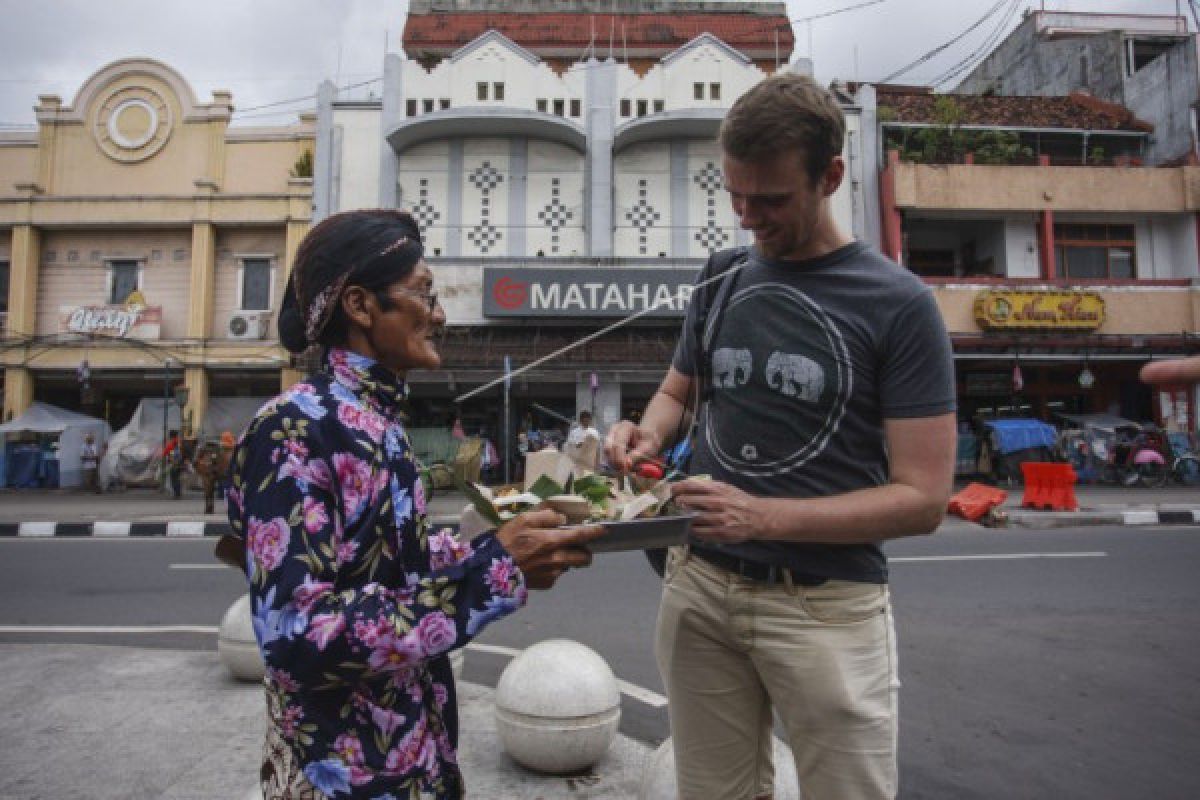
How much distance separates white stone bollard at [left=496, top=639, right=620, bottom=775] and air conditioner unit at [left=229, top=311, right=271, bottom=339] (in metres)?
17.3

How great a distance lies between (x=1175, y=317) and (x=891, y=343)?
2041cm

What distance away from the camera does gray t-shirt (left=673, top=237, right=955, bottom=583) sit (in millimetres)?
1556

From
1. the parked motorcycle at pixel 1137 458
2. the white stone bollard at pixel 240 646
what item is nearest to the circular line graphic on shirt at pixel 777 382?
the white stone bollard at pixel 240 646

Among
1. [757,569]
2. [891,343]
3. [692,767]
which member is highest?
[891,343]

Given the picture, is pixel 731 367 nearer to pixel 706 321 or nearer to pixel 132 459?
pixel 706 321

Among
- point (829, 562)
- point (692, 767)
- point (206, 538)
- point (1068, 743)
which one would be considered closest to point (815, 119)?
point (829, 562)

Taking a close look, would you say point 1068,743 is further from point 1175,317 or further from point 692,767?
point 1175,317

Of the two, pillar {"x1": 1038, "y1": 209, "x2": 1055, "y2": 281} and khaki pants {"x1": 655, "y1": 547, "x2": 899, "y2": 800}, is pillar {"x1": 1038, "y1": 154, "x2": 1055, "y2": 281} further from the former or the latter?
khaki pants {"x1": 655, "y1": 547, "x2": 899, "y2": 800}

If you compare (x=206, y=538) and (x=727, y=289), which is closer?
(x=727, y=289)

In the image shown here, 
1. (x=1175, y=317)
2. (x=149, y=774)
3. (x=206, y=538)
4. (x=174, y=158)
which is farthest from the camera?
(x=174, y=158)

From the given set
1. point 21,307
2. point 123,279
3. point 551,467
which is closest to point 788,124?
point 551,467

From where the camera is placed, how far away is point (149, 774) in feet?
10.1

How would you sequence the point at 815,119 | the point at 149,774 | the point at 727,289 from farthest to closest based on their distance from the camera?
1. the point at 149,774
2. the point at 727,289
3. the point at 815,119

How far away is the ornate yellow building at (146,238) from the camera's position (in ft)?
59.9
